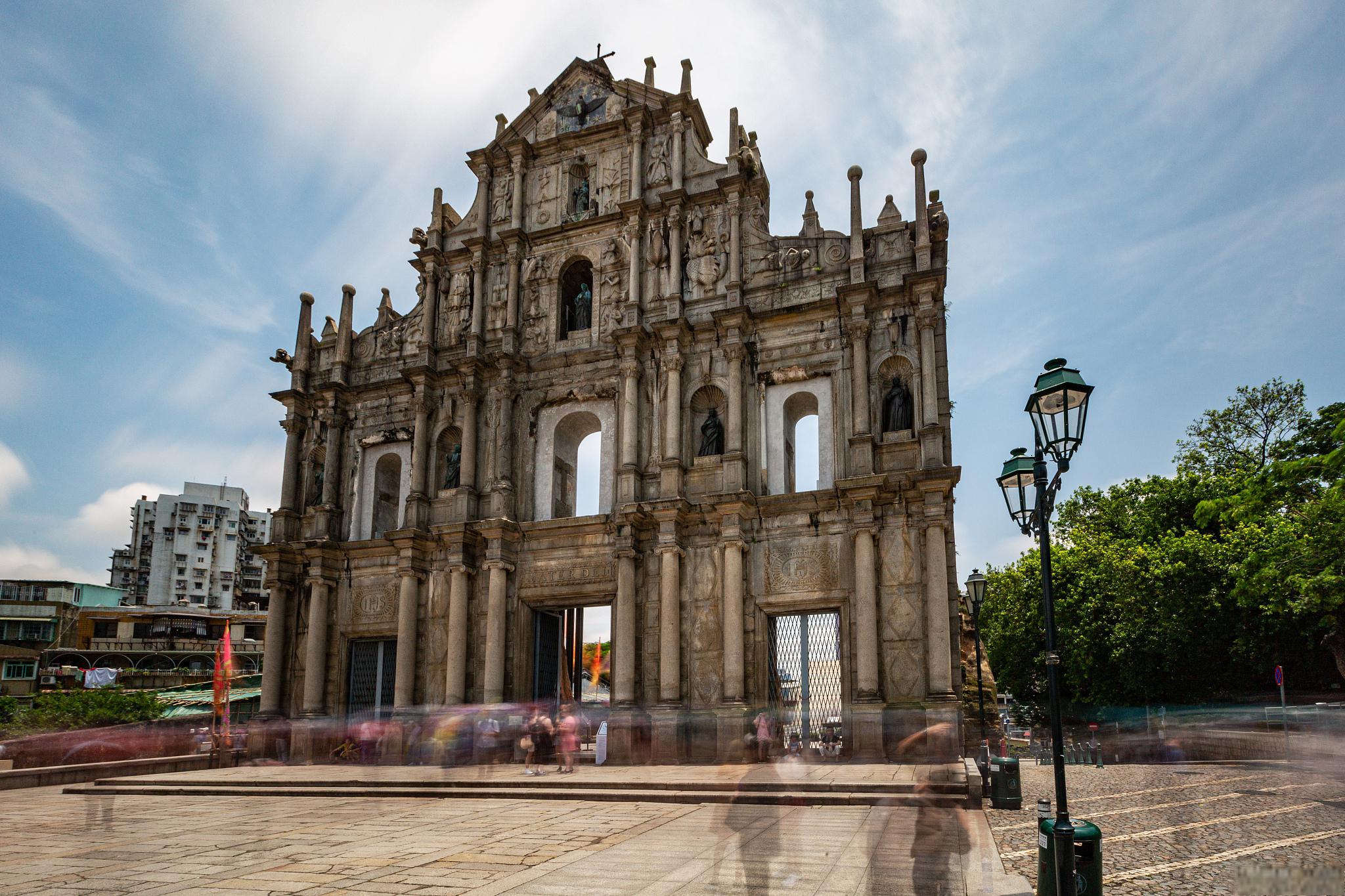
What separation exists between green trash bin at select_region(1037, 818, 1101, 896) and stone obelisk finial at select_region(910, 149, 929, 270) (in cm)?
1547

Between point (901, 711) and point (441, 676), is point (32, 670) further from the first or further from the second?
point (901, 711)

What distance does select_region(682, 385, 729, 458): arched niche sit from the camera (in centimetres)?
2216

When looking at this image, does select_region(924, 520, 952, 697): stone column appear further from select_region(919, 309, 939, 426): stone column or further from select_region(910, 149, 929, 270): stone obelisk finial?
select_region(910, 149, 929, 270): stone obelisk finial

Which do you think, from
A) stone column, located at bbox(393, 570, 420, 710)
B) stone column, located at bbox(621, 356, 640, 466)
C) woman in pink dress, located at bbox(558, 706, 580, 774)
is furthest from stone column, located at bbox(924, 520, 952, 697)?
stone column, located at bbox(393, 570, 420, 710)

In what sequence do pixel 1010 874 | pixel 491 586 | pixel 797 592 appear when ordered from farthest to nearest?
pixel 491 586, pixel 797 592, pixel 1010 874

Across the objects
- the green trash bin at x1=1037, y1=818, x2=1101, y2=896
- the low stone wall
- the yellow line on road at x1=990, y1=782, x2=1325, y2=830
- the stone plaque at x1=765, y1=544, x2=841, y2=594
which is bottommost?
the low stone wall

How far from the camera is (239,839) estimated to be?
37.3 feet

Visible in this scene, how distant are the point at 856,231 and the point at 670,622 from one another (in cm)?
1015

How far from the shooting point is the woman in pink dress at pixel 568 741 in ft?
59.1

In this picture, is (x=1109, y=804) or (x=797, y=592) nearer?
(x=1109, y=804)

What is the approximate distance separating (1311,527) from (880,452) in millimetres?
8882

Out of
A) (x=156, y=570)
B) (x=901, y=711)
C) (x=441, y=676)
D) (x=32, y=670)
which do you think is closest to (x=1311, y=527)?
(x=901, y=711)

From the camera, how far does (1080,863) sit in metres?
7.57

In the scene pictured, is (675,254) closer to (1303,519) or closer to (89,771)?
(1303,519)
